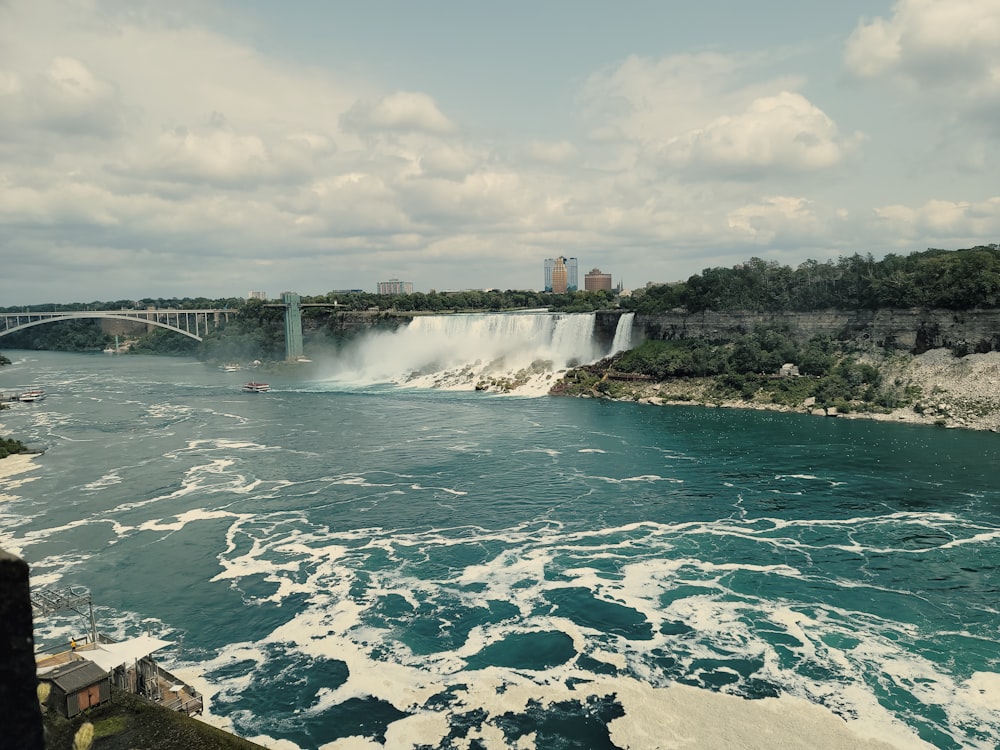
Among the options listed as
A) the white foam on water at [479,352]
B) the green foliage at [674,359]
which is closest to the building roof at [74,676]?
the white foam on water at [479,352]

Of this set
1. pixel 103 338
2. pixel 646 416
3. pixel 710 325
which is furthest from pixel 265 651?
pixel 103 338

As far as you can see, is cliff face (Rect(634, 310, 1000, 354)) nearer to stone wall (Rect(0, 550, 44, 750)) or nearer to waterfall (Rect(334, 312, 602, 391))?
waterfall (Rect(334, 312, 602, 391))

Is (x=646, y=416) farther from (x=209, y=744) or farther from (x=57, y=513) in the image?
(x=209, y=744)

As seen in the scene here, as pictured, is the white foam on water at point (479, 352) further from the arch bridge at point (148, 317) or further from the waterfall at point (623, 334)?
the arch bridge at point (148, 317)

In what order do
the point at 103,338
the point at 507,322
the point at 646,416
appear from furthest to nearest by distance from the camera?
1. the point at 103,338
2. the point at 507,322
3. the point at 646,416

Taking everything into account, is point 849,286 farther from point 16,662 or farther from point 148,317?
point 148,317

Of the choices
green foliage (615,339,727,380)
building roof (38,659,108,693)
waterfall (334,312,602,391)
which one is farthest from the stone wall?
waterfall (334,312,602,391)
